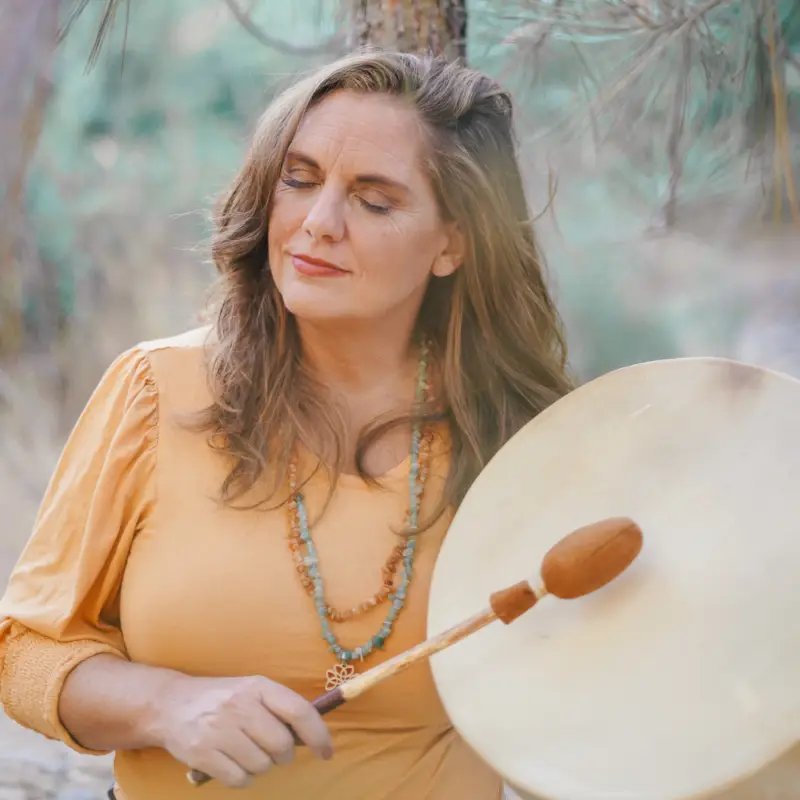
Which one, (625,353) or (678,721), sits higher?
(625,353)

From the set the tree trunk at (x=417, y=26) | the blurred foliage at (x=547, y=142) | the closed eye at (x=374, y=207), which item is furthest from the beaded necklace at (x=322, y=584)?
the tree trunk at (x=417, y=26)

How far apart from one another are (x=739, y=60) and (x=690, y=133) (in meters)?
0.08

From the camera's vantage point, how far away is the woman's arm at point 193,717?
616 mm

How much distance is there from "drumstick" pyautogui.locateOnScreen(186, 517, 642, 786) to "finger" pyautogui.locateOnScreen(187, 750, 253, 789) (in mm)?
87

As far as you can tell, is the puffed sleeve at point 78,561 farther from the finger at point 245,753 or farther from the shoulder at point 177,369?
the finger at point 245,753

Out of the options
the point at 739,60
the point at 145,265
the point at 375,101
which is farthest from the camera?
the point at 145,265

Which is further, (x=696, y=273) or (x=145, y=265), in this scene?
(x=145, y=265)

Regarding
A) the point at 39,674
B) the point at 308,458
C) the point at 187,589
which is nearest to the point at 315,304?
the point at 308,458

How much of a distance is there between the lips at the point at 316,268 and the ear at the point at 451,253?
110 mm

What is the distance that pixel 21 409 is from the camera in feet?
3.58

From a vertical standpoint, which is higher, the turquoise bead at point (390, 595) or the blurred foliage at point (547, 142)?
the blurred foliage at point (547, 142)

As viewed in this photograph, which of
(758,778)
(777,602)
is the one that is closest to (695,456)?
(777,602)

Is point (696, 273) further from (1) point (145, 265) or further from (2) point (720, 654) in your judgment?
(1) point (145, 265)

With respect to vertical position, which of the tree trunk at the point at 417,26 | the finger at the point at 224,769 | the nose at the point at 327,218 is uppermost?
the tree trunk at the point at 417,26
